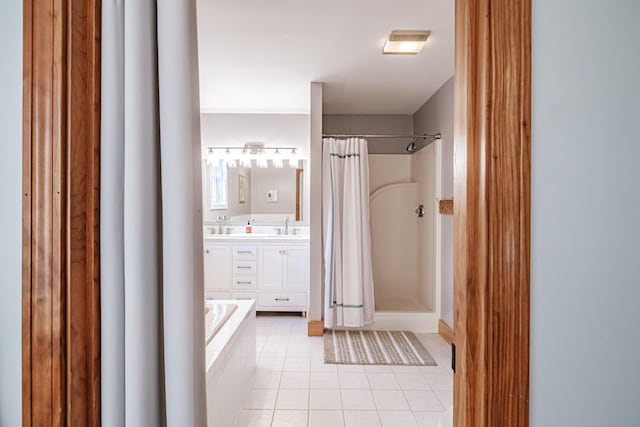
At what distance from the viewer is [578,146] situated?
735 mm

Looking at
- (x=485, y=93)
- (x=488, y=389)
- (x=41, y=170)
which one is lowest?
(x=488, y=389)

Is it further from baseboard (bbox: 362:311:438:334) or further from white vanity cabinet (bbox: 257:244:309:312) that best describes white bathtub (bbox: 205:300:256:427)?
baseboard (bbox: 362:311:438:334)

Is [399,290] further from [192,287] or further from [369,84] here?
[192,287]

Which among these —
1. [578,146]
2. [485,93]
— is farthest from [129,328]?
[578,146]

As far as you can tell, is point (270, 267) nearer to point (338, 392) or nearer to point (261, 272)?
point (261, 272)

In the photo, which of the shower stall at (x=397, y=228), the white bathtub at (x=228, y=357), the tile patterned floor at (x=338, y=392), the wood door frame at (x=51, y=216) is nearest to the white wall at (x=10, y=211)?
the wood door frame at (x=51, y=216)

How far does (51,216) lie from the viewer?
2.14 feet

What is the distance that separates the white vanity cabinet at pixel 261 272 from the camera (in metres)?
3.97

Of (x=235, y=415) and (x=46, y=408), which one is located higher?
(x=46, y=408)

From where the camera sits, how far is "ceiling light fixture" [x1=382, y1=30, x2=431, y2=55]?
248 centimetres

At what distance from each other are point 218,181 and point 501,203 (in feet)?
14.1

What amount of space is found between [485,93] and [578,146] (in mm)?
237

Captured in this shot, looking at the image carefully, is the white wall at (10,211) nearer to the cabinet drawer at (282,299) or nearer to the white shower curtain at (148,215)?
the white shower curtain at (148,215)

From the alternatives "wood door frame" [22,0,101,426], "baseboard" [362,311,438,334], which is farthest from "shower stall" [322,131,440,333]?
"wood door frame" [22,0,101,426]
